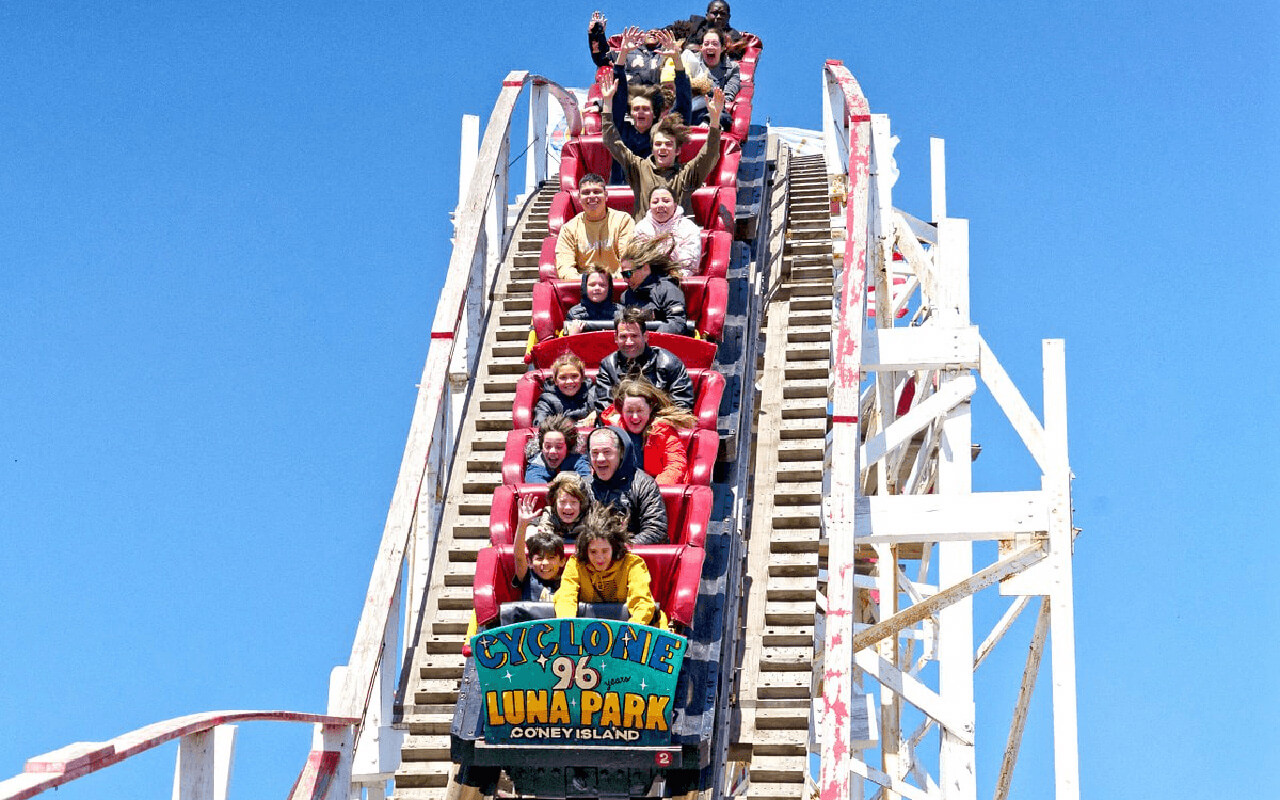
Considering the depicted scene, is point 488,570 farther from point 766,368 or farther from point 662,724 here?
point 766,368

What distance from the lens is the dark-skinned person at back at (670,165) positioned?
9156mm

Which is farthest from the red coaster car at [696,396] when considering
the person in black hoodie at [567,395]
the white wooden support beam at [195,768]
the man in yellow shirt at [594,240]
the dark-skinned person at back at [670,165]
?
the white wooden support beam at [195,768]

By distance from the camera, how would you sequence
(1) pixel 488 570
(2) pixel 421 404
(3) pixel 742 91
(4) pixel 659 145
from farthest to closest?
(3) pixel 742 91, (4) pixel 659 145, (2) pixel 421 404, (1) pixel 488 570

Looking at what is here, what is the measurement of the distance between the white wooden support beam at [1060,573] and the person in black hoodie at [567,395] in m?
1.97

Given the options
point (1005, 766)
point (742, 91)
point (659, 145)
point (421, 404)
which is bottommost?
point (1005, 766)

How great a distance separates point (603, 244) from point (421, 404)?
5.15 ft

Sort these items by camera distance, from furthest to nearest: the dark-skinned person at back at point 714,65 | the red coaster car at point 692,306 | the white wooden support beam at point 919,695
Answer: the dark-skinned person at back at point 714,65, the red coaster car at point 692,306, the white wooden support beam at point 919,695

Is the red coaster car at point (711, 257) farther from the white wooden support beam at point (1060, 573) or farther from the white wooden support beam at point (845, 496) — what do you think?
the white wooden support beam at point (1060, 573)

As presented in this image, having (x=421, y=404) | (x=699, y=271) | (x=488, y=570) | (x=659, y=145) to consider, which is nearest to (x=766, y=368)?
(x=699, y=271)

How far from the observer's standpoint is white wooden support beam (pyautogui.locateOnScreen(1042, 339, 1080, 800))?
709cm

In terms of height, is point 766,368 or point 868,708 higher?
point 766,368

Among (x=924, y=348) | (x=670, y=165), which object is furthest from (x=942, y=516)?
(x=670, y=165)

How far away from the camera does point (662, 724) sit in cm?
591

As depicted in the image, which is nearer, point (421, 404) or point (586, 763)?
point (586, 763)
